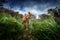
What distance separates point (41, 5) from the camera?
3.58 meters

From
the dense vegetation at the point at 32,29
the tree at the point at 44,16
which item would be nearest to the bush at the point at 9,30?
the dense vegetation at the point at 32,29

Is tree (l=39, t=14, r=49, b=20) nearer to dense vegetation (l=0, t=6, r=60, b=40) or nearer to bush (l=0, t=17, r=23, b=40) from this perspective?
dense vegetation (l=0, t=6, r=60, b=40)

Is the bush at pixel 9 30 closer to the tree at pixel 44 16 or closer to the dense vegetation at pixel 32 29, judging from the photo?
the dense vegetation at pixel 32 29

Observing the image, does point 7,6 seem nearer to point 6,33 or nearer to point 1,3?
point 1,3

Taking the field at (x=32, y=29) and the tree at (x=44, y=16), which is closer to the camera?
the field at (x=32, y=29)

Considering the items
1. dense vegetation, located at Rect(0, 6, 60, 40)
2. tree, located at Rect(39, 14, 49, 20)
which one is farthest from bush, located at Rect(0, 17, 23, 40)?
Answer: tree, located at Rect(39, 14, 49, 20)

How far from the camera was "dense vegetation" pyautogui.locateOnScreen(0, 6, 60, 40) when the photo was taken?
3.14 m

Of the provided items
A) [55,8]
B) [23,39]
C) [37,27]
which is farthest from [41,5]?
[23,39]

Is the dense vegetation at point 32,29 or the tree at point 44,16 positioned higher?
the tree at point 44,16

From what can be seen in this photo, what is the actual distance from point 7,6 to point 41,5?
0.57 meters

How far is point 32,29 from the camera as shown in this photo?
3.28 metres

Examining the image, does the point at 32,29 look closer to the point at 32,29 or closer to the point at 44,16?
the point at 32,29

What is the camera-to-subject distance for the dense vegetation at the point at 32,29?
3.14 m

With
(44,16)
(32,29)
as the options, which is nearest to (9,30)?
(32,29)
